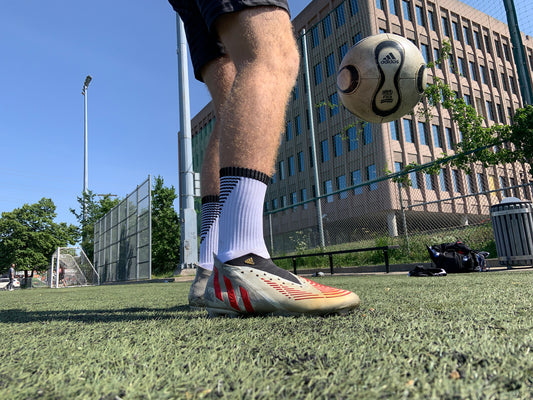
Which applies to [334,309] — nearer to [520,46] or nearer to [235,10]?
[235,10]

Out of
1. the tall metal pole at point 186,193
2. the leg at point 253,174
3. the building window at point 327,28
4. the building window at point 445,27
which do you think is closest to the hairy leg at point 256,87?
the leg at point 253,174

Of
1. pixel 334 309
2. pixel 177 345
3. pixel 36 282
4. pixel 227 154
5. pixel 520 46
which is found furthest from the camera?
pixel 36 282

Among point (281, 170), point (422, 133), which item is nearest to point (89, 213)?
point (281, 170)

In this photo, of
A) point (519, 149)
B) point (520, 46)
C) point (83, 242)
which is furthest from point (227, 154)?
point (83, 242)

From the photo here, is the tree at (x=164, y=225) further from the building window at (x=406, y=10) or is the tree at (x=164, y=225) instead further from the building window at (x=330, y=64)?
the building window at (x=406, y=10)

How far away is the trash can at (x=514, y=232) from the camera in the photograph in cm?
570

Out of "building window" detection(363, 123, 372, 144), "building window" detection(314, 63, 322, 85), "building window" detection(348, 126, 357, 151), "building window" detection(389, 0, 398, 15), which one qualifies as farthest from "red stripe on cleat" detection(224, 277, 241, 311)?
"building window" detection(389, 0, 398, 15)

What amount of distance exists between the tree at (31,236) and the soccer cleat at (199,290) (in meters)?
34.6

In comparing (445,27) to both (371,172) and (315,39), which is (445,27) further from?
(371,172)

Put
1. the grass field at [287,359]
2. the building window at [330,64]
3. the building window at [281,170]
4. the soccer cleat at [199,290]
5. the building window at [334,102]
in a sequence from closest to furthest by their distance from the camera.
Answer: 1. the grass field at [287,359]
2. the soccer cleat at [199,290]
3. the building window at [334,102]
4. the building window at [330,64]
5. the building window at [281,170]

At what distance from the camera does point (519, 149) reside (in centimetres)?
Result: 1188

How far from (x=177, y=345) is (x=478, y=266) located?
231 inches

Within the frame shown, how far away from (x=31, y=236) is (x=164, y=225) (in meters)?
12.4

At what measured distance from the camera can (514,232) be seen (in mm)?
5789
